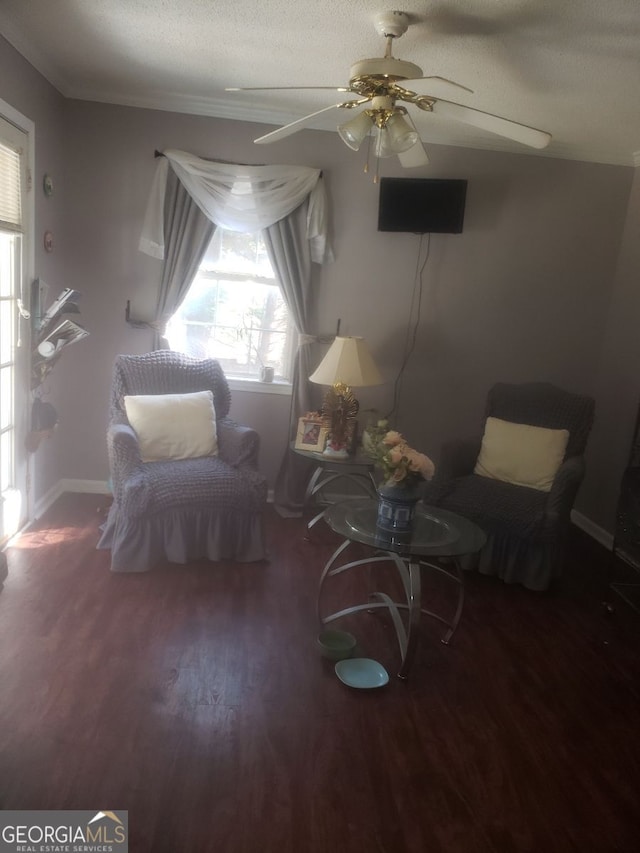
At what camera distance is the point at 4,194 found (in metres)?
3.04

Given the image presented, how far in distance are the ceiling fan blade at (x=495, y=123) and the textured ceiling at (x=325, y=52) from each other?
33cm

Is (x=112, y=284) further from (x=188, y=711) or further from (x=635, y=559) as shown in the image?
(x=635, y=559)

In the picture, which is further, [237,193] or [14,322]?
[237,193]

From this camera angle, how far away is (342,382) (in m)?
3.72

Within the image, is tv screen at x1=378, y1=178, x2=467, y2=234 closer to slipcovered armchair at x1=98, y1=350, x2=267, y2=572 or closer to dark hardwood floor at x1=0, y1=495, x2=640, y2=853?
slipcovered armchair at x1=98, y1=350, x2=267, y2=572

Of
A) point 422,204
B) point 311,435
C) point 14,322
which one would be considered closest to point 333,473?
point 311,435

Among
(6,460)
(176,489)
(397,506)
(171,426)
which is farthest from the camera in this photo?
(171,426)

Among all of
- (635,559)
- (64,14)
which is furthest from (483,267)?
(64,14)

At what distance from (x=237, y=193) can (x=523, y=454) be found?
2344 millimetres

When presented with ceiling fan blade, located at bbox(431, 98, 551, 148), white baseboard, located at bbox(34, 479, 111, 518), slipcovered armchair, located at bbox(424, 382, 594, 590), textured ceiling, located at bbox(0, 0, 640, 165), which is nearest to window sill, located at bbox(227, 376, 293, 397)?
white baseboard, located at bbox(34, 479, 111, 518)

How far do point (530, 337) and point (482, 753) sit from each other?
9.65 feet

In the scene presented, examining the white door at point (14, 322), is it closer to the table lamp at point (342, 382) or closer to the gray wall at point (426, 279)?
the gray wall at point (426, 279)

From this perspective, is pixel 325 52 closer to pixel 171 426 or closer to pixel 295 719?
pixel 171 426

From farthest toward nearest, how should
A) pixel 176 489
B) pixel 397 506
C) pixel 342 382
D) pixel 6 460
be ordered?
pixel 342 382
pixel 6 460
pixel 176 489
pixel 397 506
